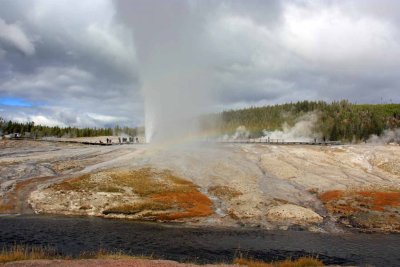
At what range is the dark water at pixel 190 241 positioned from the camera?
35125 millimetres

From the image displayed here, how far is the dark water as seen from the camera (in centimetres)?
3512

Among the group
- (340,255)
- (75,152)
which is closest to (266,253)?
(340,255)

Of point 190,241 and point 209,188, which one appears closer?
point 190,241

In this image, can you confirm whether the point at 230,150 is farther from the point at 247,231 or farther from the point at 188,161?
the point at 247,231

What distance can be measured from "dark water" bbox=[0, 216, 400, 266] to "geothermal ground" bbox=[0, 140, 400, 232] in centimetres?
396

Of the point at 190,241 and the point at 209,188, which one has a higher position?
the point at 209,188

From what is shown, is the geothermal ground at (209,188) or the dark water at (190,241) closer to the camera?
the dark water at (190,241)

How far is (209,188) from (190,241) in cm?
2152

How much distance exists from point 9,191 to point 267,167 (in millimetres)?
43097

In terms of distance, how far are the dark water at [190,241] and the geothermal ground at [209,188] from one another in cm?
396

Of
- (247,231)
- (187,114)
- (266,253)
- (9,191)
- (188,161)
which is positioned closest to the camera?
(266,253)

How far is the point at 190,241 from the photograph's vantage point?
1547 inches

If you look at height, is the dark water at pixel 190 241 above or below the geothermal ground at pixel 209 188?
below

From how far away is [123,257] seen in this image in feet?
95.3
